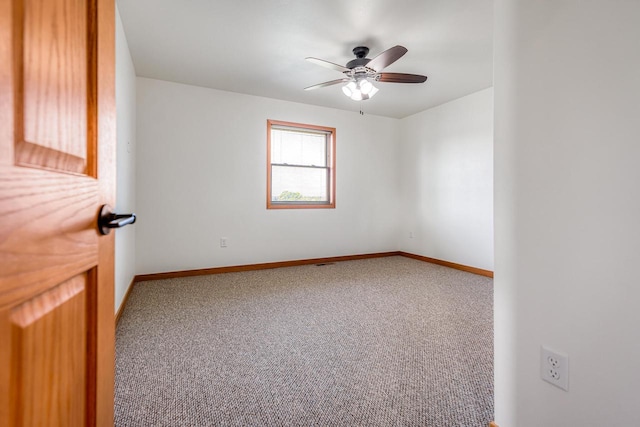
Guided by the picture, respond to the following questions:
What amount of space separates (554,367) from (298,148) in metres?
3.94

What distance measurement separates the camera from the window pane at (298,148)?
14.1 ft

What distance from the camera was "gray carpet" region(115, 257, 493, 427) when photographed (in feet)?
4.36

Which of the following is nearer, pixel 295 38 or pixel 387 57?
pixel 387 57

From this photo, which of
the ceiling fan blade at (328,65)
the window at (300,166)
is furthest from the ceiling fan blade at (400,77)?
the window at (300,166)

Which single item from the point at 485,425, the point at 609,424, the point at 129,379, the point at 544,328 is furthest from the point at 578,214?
the point at 129,379

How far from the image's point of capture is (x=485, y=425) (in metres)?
1.26

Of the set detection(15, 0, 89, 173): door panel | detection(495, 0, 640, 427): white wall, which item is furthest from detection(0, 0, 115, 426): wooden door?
detection(495, 0, 640, 427): white wall

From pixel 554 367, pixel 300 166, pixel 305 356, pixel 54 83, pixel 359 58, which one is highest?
pixel 359 58

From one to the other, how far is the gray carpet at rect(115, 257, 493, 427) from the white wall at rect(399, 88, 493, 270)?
1064 mm

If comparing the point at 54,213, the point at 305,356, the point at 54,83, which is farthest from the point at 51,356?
the point at 305,356

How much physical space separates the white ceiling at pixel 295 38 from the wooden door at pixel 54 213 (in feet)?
6.32

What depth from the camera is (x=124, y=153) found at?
8.74ft

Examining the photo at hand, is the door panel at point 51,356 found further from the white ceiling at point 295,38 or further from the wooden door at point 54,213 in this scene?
the white ceiling at point 295,38

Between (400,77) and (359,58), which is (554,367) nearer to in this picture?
(400,77)
